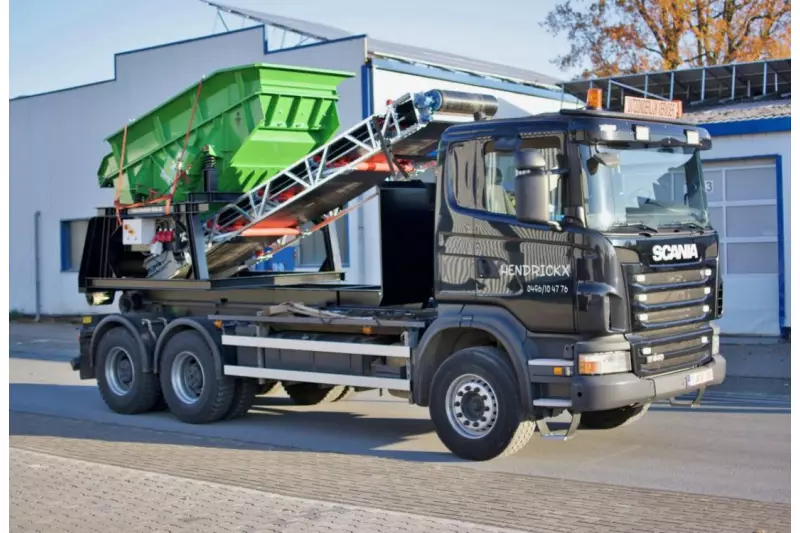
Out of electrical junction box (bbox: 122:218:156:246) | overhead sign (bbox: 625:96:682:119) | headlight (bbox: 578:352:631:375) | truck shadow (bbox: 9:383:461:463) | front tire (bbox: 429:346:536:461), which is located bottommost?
truck shadow (bbox: 9:383:461:463)

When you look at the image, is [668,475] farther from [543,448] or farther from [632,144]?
[632,144]

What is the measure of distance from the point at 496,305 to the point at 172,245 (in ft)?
15.6

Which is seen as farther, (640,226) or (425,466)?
(425,466)

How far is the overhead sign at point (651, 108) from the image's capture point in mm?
8961

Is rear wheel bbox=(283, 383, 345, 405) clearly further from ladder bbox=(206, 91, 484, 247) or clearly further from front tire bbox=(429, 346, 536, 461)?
front tire bbox=(429, 346, 536, 461)

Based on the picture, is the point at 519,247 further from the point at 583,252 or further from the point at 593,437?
the point at 593,437

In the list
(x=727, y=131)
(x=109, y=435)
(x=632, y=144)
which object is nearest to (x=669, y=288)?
(x=632, y=144)

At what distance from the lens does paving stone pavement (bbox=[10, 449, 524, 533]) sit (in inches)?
262

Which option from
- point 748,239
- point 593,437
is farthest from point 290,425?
point 748,239

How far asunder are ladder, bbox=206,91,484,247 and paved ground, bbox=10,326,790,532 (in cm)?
220

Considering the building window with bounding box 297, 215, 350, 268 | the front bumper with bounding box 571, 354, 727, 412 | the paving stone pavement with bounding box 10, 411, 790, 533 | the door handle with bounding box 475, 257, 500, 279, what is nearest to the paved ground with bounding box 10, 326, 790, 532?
the paving stone pavement with bounding box 10, 411, 790, 533

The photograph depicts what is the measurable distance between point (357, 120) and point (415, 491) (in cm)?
1311

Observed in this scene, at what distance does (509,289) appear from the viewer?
8.78 m

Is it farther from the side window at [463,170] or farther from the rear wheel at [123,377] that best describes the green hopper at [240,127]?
the side window at [463,170]
